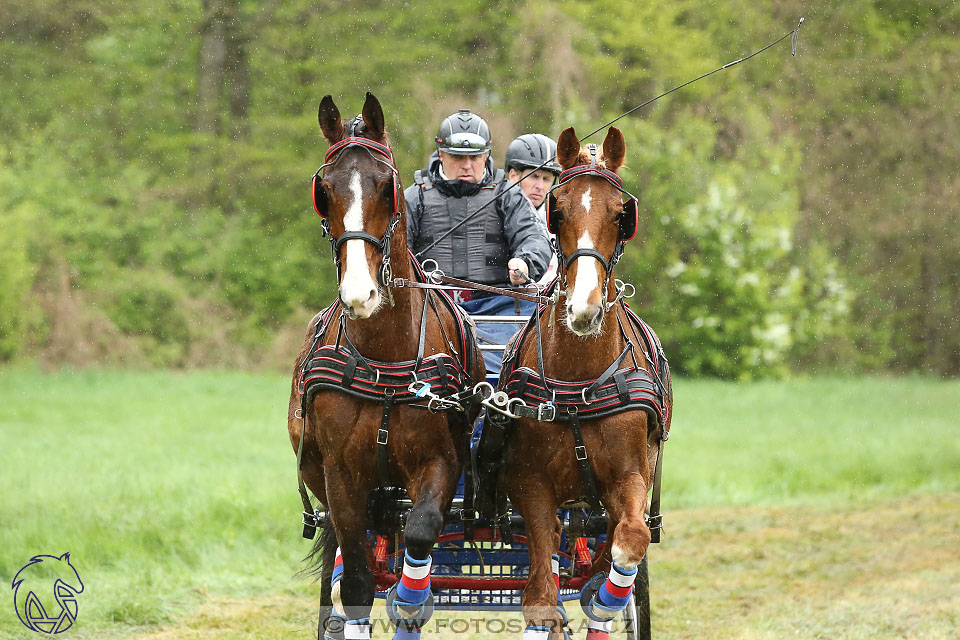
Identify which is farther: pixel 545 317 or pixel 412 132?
pixel 412 132

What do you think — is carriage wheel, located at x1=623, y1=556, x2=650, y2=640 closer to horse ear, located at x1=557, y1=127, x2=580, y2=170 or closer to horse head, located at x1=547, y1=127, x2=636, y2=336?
horse head, located at x1=547, y1=127, x2=636, y2=336

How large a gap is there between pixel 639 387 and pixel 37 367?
17.6 m

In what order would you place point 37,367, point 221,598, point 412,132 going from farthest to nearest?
point 412,132 < point 37,367 < point 221,598

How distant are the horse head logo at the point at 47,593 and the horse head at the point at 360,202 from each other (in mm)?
3278

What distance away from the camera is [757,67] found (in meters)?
24.4

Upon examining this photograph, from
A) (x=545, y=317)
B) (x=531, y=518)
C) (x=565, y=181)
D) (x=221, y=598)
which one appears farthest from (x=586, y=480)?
(x=221, y=598)

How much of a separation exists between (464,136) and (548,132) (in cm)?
1692

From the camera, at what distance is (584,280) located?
3998 millimetres

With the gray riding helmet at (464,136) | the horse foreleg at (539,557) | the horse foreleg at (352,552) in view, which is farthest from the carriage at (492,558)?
the gray riding helmet at (464,136)

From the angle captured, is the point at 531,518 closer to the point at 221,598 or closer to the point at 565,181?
the point at 565,181

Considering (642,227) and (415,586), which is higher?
(642,227)

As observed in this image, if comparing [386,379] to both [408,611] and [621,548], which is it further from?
[621,548]

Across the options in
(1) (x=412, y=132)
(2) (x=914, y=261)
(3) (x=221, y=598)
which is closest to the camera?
(3) (x=221, y=598)

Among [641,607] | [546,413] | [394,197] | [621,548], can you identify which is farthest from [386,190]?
[641,607]
